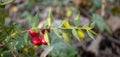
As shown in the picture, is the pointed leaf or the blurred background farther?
the blurred background

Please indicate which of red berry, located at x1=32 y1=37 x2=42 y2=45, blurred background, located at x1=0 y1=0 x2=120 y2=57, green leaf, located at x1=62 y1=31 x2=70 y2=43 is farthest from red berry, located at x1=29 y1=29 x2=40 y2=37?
blurred background, located at x1=0 y1=0 x2=120 y2=57

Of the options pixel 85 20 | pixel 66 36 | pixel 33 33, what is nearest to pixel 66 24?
pixel 66 36

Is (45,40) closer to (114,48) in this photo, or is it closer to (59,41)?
(59,41)

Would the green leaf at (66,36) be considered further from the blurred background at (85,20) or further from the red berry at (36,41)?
the blurred background at (85,20)

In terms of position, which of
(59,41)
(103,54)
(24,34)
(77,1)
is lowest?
(103,54)

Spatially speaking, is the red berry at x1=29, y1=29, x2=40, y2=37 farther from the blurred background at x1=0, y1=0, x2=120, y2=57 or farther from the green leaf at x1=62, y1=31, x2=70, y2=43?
the blurred background at x1=0, y1=0, x2=120, y2=57

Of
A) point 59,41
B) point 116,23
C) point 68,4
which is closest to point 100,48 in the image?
point 116,23

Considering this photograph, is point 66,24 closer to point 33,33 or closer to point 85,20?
point 33,33

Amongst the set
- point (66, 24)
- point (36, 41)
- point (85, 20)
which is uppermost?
point (66, 24)

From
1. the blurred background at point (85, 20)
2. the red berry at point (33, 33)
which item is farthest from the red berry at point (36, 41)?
the blurred background at point (85, 20)

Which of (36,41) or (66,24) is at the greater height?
(66,24)

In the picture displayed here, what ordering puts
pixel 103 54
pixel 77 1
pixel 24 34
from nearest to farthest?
pixel 24 34, pixel 103 54, pixel 77 1
